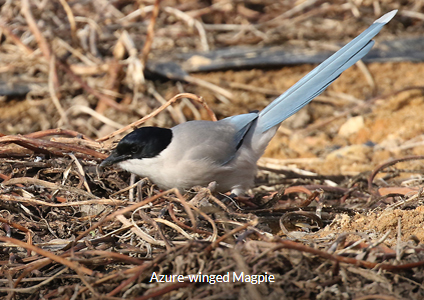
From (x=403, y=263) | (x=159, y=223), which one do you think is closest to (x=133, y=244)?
(x=159, y=223)

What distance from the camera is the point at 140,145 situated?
3.17m

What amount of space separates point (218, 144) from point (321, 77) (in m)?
1.00

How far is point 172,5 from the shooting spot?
8016 millimetres

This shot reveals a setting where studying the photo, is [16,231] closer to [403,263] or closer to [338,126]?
[403,263]

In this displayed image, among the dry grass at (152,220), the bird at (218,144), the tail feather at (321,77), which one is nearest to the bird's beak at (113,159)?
the bird at (218,144)

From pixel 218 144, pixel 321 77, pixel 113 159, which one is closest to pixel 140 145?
pixel 113 159

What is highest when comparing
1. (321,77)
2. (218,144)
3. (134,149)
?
(321,77)

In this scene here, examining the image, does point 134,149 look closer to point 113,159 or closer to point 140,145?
point 140,145

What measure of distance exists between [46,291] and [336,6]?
7145 millimetres

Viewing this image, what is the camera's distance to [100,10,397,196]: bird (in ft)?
10.3

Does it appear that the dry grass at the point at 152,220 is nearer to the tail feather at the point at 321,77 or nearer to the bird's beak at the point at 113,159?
the bird's beak at the point at 113,159

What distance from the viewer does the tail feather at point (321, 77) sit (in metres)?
3.54

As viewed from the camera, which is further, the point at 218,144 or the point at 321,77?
the point at 321,77

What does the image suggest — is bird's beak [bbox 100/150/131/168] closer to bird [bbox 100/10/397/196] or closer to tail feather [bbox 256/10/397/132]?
bird [bbox 100/10/397/196]
